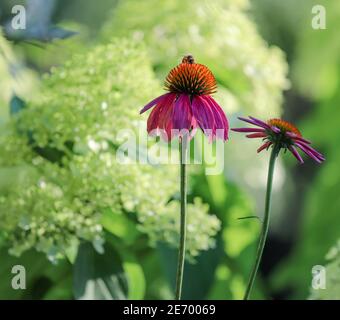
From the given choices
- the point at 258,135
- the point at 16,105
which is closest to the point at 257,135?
the point at 258,135

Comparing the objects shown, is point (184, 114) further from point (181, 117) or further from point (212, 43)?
point (212, 43)

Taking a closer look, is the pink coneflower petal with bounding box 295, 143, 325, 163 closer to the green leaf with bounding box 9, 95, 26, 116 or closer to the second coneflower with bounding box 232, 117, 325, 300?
the second coneflower with bounding box 232, 117, 325, 300

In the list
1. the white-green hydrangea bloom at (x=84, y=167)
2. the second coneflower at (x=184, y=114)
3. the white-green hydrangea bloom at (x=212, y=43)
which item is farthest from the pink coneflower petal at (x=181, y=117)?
the white-green hydrangea bloom at (x=212, y=43)

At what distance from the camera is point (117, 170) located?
622mm

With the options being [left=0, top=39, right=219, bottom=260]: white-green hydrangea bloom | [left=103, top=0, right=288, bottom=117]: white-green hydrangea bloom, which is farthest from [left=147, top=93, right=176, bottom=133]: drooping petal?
[left=103, top=0, right=288, bottom=117]: white-green hydrangea bloom

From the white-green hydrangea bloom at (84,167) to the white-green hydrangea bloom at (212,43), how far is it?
10 centimetres

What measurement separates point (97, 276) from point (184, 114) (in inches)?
9.0

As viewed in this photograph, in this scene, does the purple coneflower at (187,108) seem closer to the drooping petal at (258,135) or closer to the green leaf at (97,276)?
the drooping petal at (258,135)

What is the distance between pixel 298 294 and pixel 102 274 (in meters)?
0.70

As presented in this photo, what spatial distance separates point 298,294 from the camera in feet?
4.25

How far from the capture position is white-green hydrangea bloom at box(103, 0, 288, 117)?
77cm

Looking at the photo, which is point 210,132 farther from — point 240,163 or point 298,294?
point 298,294

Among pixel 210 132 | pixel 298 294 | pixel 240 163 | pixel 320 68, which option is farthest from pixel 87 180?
pixel 320 68
